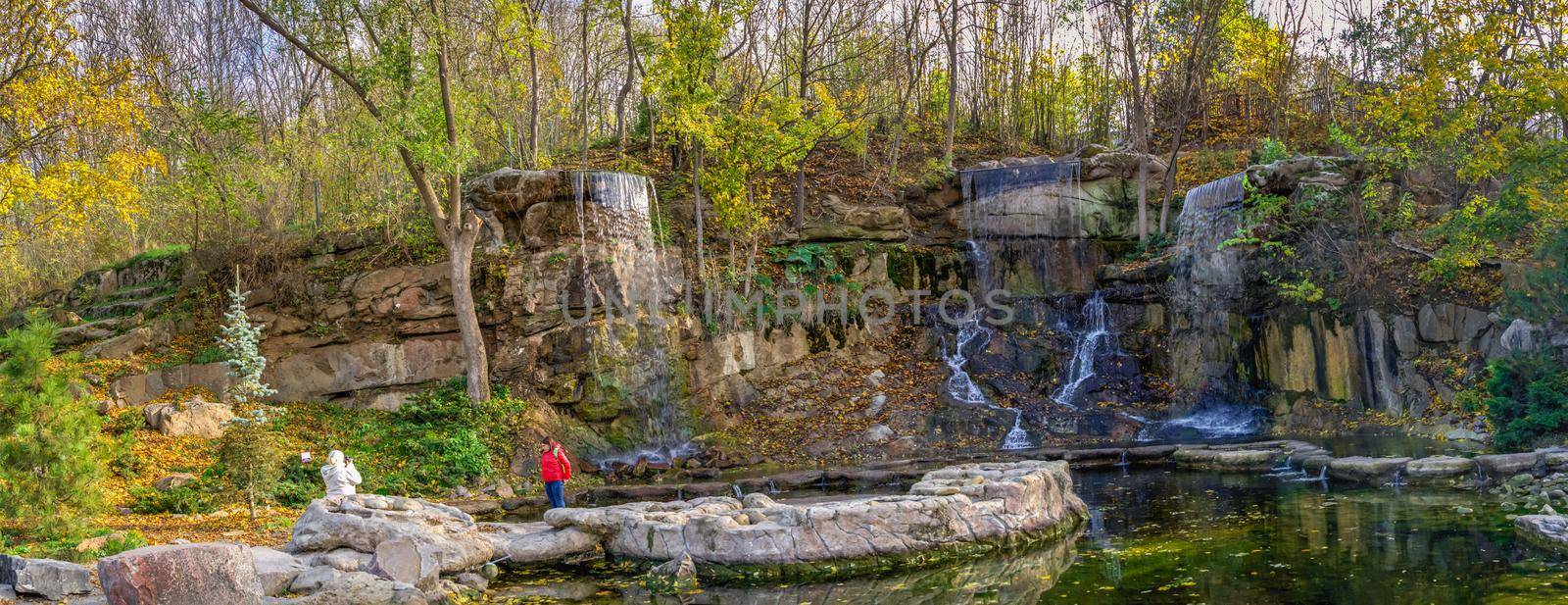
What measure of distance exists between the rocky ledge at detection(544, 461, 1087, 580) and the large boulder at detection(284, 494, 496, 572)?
114 cm

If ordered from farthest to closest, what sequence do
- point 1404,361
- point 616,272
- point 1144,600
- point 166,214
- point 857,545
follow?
point 166,214 < point 616,272 < point 1404,361 < point 857,545 < point 1144,600

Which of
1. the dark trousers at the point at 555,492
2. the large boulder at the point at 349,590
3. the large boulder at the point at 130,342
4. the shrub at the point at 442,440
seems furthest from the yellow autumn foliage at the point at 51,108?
the large boulder at the point at 349,590

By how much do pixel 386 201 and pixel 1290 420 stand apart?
18923 millimetres

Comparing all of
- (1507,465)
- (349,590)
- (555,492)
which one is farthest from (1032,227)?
(349,590)

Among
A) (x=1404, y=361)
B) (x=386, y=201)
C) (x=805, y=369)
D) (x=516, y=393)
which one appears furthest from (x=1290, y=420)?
(x=386, y=201)

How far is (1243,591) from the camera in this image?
7.80 metres

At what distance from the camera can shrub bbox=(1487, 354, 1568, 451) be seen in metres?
13.1

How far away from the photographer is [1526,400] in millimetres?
13648

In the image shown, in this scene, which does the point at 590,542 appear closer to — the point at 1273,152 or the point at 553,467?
the point at 553,467

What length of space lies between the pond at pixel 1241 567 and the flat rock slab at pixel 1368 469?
2.35 feet

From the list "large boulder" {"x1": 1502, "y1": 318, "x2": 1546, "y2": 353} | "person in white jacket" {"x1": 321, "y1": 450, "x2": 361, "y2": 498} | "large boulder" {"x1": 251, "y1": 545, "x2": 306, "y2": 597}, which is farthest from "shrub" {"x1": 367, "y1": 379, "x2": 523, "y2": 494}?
"large boulder" {"x1": 1502, "y1": 318, "x2": 1546, "y2": 353}

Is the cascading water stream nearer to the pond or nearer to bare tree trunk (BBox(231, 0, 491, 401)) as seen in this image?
the pond

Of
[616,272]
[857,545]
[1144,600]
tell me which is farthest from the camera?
[616,272]

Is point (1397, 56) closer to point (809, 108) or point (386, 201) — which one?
point (809, 108)
